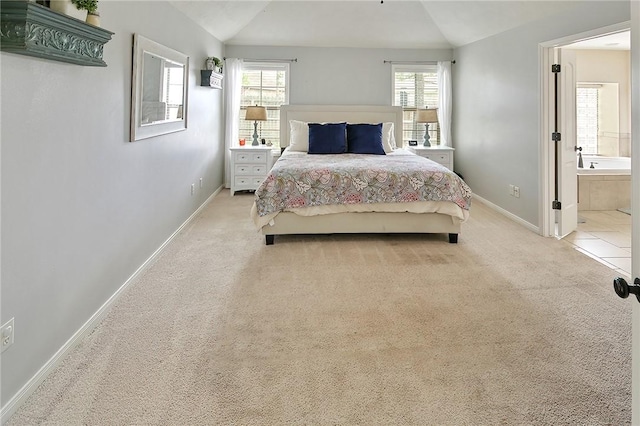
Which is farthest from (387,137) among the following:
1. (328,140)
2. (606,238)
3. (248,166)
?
(606,238)

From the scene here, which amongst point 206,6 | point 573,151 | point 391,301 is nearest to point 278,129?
point 206,6

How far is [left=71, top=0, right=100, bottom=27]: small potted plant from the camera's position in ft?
6.30

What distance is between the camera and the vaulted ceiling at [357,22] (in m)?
4.92

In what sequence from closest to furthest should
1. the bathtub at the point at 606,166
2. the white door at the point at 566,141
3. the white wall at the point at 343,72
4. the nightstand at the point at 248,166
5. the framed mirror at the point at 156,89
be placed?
the framed mirror at the point at 156,89, the white door at the point at 566,141, the bathtub at the point at 606,166, the nightstand at the point at 248,166, the white wall at the point at 343,72

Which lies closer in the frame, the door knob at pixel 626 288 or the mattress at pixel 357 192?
the door knob at pixel 626 288

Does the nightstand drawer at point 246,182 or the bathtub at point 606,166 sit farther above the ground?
the bathtub at point 606,166

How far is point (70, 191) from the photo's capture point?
81.7 inches

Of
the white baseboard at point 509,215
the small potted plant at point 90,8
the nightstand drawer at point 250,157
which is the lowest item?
the white baseboard at point 509,215

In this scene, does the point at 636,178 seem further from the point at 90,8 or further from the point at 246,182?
the point at 246,182

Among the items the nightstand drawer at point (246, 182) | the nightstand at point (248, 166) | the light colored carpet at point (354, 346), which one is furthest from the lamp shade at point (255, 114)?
the light colored carpet at point (354, 346)

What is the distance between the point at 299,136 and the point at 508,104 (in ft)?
8.91

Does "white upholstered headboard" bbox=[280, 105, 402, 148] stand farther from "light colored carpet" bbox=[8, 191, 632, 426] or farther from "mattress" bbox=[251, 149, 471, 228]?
"light colored carpet" bbox=[8, 191, 632, 426]

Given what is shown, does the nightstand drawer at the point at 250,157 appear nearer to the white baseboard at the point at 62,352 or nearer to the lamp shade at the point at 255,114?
the lamp shade at the point at 255,114

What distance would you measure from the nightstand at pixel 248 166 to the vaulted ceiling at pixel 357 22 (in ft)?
5.60
